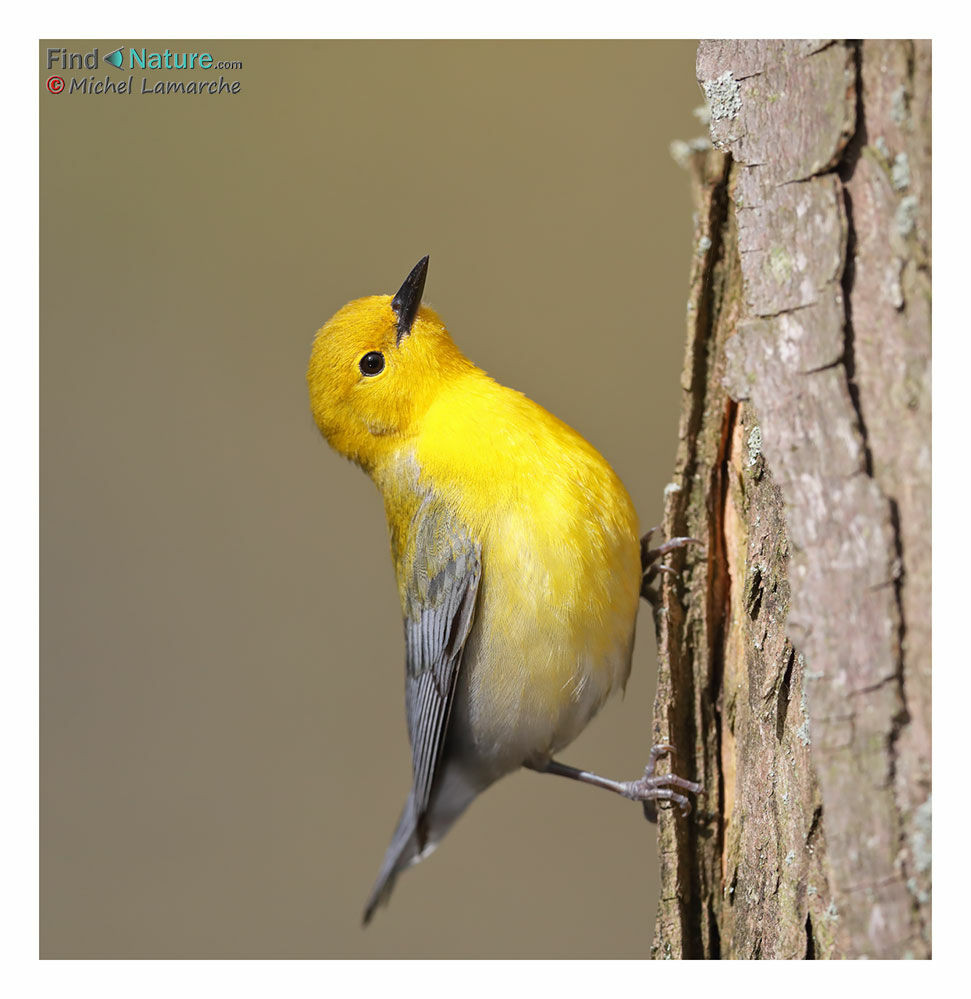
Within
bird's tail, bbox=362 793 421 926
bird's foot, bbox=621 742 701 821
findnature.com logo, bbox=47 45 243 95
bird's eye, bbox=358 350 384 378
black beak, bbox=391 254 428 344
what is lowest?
bird's tail, bbox=362 793 421 926

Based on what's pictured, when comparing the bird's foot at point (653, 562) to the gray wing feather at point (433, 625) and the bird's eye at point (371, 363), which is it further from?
the bird's eye at point (371, 363)

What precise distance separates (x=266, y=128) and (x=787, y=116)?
176 cm

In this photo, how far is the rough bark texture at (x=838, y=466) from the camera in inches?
57.5

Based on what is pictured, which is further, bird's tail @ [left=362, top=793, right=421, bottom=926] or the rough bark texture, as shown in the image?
bird's tail @ [left=362, top=793, right=421, bottom=926]

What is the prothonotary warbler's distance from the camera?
2.45m

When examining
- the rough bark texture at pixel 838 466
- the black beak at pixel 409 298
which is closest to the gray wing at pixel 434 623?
the black beak at pixel 409 298

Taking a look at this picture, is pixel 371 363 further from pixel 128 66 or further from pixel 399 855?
pixel 399 855

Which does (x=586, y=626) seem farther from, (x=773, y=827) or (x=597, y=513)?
(x=773, y=827)

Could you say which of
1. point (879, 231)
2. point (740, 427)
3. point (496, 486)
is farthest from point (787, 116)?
point (496, 486)

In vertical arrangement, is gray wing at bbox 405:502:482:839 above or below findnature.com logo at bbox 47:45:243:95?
below

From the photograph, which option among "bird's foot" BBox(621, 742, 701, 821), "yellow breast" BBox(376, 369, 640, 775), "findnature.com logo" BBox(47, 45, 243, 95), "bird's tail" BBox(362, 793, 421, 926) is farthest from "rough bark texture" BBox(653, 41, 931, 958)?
"bird's tail" BBox(362, 793, 421, 926)

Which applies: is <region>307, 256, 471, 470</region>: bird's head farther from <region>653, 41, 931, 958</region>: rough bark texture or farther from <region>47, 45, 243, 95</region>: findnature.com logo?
<region>653, 41, 931, 958</region>: rough bark texture

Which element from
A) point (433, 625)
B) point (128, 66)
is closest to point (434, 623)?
point (433, 625)

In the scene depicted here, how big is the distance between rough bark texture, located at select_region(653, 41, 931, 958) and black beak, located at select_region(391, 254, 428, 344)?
0.96 meters
